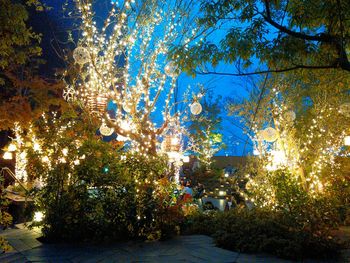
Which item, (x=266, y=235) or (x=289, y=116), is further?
(x=289, y=116)

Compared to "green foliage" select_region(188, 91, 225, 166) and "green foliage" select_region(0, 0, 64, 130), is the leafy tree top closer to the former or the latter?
"green foliage" select_region(0, 0, 64, 130)

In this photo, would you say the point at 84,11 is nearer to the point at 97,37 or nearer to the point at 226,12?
the point at 97,37

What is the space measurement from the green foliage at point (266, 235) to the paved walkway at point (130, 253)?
0.83 feet

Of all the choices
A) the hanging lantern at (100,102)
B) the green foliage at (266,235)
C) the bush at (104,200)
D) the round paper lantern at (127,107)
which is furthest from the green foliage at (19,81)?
the green foliage at (266,235)

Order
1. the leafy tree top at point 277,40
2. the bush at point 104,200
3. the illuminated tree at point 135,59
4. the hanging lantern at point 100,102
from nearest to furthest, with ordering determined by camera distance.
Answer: the leafy tree top at point 277,40 → the bush at point 104,200 → the hanging lantern at point 100,102 → the illuminated tree at point 135,59

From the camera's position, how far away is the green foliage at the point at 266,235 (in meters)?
5.85

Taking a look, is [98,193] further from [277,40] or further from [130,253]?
[277,40]

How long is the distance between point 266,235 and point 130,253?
2341mm

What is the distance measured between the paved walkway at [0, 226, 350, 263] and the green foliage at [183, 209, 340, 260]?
0.83 feet

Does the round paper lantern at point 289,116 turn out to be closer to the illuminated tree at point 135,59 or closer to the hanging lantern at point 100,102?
the illuminated tree at point 135,59

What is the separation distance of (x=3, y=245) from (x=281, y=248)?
4.24 m

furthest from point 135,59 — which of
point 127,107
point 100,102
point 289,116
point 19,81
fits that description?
point 19,81

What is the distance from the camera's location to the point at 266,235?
21.0 ft

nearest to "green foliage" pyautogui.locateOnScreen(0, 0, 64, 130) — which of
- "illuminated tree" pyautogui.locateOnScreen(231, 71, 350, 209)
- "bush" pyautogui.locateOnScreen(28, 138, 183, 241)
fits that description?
"bush" pyautogui.locateOnScreen(28, 138, 183, 241)
